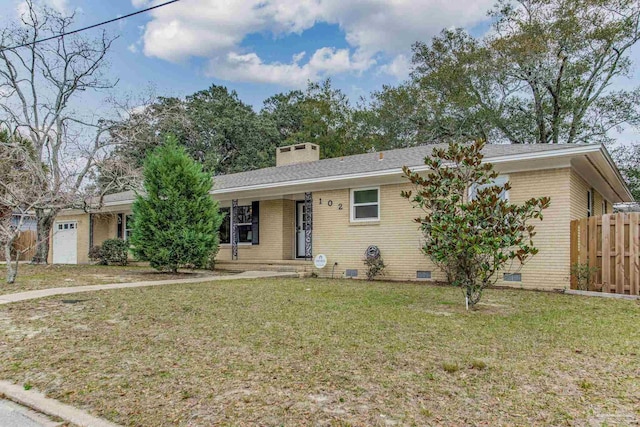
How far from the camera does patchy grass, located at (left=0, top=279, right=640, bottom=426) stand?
10.9ft

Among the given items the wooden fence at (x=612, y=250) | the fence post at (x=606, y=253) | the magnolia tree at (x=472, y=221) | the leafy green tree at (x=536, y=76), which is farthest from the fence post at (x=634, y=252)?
the leafy green tree at (x=536, y=76)

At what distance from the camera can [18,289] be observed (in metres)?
9.55

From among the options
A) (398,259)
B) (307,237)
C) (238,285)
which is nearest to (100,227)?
(307,237)

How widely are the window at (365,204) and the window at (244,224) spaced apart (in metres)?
5.23

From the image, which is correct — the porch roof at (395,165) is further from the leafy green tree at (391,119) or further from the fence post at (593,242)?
the leafy green tree at (391,119)

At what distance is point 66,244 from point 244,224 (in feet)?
40.0

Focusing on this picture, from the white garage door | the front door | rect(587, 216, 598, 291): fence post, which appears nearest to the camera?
rect(587, 216, 598, 291): fence post

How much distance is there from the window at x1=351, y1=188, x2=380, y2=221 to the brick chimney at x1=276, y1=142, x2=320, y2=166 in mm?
6679

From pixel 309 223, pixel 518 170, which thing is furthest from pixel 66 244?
pixel 518 170

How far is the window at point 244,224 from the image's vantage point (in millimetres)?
17266

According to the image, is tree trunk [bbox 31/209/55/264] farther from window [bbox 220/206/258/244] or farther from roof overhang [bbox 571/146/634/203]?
roof overhang [bbox 571/146/634/203]

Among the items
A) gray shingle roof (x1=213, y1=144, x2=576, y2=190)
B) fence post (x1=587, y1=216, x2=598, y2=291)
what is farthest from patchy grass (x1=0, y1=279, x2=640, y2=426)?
gray shingle roof (x1=213, y1=144, x2=576, y2=190)

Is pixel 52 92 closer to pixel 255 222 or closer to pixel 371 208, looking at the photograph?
pixel 255 222

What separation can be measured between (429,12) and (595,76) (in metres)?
10.3
